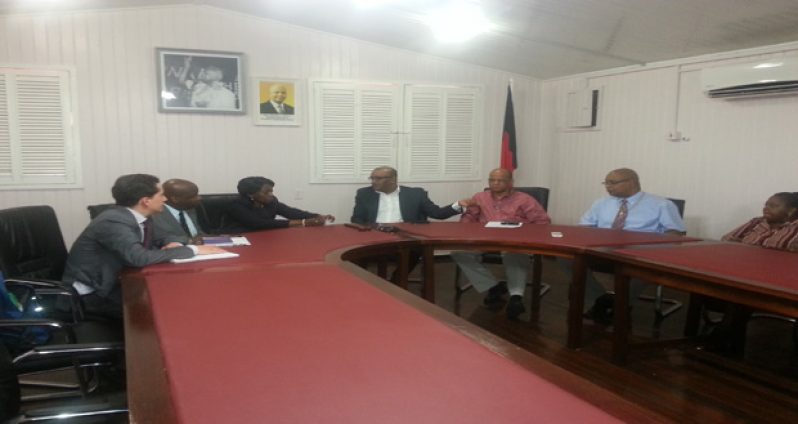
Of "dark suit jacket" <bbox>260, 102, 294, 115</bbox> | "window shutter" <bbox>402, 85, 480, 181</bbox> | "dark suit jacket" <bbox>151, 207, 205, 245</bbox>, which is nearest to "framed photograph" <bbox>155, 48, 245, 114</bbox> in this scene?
"dark suit jacket" <bbox>260, 102, 294, 115</bbox>

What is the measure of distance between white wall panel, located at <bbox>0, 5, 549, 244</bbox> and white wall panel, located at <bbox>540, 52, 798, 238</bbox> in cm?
166

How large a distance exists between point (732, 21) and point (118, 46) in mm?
4638

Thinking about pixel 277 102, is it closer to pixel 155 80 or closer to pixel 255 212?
pixel 155 80

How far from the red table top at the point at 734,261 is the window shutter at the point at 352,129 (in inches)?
118

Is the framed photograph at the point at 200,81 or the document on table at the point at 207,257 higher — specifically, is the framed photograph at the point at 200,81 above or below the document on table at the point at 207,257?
above

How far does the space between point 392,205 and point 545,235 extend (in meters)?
1.43

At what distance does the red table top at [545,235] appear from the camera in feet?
10.1

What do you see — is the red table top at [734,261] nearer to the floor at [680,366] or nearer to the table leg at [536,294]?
the floor at [680,366]

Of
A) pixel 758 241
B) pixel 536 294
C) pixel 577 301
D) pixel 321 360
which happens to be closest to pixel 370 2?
pixel 536 294

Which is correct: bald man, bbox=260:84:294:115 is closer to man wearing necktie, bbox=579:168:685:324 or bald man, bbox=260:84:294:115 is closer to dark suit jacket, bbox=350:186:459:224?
dark suit jacket, bbox=350:186:459:224

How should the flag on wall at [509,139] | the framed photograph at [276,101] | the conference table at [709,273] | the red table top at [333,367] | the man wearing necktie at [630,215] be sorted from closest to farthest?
the red table top at [333,367] < the conference table at [709,273] < the man wearing necktie at [630,215] < the framed photograph at [276,101] < the flag on wall at [509,139]

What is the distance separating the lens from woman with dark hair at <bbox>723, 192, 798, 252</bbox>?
2975mm

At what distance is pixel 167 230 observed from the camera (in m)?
2.87

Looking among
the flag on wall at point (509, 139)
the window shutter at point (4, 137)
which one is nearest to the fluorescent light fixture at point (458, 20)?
the flag on wall at point (509, 139)
